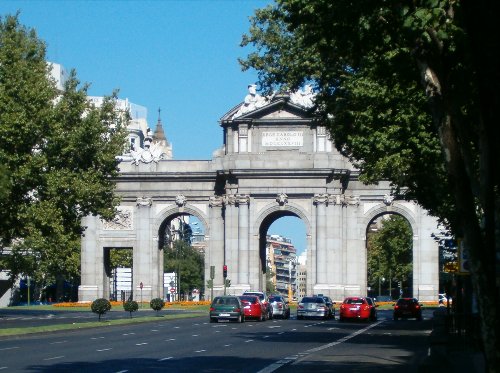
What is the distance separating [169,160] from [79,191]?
4189 centimetres

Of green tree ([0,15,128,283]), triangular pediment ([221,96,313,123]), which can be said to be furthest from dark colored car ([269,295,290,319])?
triangular pediment ([221,96,313,123])

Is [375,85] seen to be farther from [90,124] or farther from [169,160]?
[169,160]

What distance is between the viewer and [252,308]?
67062 mm

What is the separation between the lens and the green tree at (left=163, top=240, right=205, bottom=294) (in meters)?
170

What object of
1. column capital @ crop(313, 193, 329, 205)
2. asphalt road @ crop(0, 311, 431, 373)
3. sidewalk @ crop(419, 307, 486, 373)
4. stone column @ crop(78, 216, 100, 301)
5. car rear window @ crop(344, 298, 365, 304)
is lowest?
asphalt road @ crop(0, 311, 431, 373)

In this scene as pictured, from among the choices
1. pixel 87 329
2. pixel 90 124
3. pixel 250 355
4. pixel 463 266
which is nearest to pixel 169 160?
pixel 90 124

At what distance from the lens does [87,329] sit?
51.9m

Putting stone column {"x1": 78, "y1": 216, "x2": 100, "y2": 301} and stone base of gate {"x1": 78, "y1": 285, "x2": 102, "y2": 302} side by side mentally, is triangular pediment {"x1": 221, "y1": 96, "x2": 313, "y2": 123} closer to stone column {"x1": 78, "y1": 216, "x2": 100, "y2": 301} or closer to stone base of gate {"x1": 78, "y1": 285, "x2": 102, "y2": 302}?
stone column {"x1": 78, "y1": 216, "x2": 100, "y2": 301}

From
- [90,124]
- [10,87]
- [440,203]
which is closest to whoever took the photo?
[440,203]

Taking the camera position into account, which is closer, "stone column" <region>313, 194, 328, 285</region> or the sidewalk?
the sidewalk

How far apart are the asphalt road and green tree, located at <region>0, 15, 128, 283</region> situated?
1185 cm

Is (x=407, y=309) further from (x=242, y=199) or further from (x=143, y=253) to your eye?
→ (x=143, y=253)

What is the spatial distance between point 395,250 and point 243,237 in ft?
178

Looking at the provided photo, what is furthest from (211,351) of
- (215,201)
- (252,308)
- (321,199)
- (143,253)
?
(143,253)
